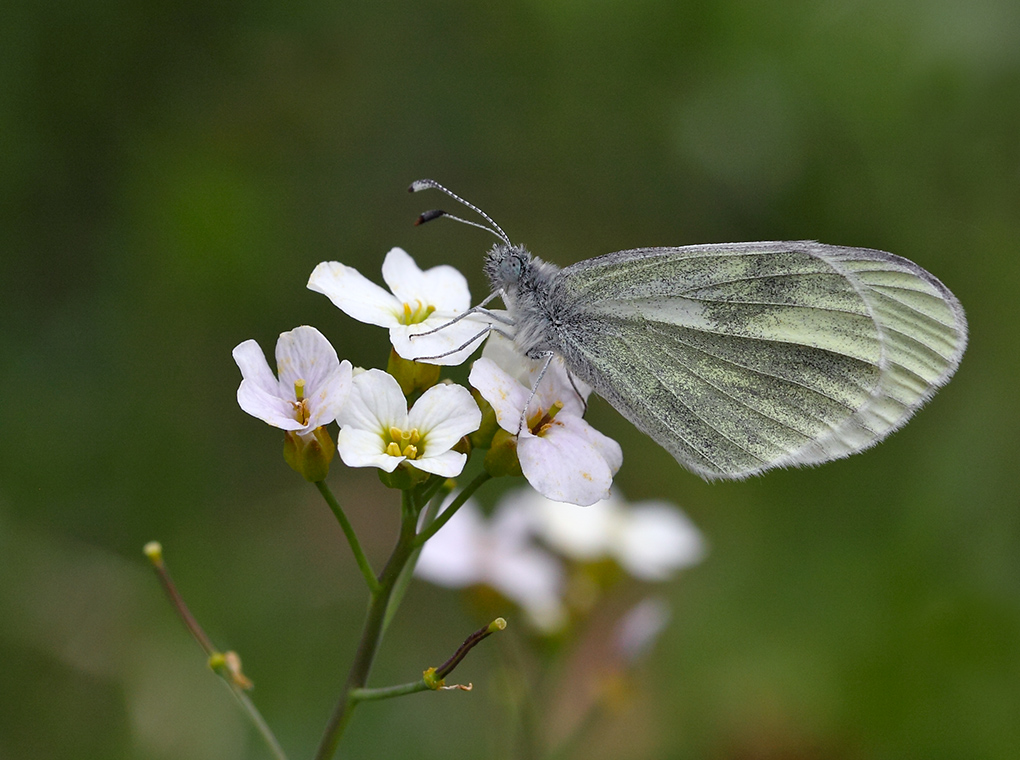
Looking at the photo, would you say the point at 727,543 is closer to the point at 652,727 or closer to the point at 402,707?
the point at 652,727

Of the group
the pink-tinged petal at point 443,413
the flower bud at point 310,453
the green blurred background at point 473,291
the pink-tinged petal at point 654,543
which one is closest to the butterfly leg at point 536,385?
the pink-tinged petal at point 443,413

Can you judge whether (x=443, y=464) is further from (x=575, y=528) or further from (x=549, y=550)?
(x=549, y=550)

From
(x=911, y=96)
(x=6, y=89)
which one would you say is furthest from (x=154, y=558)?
(x=911, y=96)

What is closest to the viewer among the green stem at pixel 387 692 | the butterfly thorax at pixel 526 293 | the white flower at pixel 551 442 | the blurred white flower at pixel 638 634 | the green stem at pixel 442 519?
the green stem at pixel 387 692

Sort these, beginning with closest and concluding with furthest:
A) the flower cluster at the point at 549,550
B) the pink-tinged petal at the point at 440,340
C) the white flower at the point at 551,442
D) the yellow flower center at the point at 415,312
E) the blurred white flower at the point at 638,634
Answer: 1. the white flower at the point at 551,442
2. the pink-tinged petal at the point at 440,340
3. the yellow flower center at the point at 415,312
4. the blurred white flower at the point at 638,634
5. the flower cluster at the point at 549,550

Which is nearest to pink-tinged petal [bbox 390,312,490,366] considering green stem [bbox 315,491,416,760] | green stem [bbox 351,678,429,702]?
green stem [bbox 315,491,416,760]

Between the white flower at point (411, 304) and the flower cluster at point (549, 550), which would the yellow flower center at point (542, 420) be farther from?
the flower cluster at point (549, 550)
